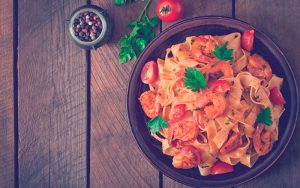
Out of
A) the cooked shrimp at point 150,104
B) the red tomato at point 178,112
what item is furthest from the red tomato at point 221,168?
the cooked shrimp at point 150,104

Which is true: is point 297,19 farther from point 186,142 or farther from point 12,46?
point 12,46

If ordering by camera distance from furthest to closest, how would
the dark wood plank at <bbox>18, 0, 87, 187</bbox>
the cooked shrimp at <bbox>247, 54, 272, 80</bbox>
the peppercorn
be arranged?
1. the dark wood plank at <bbox>18, 0, 87, 187</bbox>
2. the peppercorn
3. the cooked shrimp at <bbox>247, 54, 272, 80</bbox>

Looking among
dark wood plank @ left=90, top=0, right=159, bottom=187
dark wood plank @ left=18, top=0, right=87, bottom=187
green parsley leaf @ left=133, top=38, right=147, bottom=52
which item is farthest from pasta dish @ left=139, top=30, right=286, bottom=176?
dark wood plank @ left=18, top=0, right=87, bottom=187

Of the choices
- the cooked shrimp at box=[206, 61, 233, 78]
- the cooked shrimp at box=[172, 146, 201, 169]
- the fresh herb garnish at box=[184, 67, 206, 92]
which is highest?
the cooked shrimp at box=[206, 61, 233, 78]

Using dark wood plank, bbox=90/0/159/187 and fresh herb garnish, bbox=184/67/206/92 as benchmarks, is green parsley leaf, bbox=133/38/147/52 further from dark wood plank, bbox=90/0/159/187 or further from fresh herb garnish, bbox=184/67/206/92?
fresh herb garnish, bbox=184/67/206/92

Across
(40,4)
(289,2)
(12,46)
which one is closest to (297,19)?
(289,2)

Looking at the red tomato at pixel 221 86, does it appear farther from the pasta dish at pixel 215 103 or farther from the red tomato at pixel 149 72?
the red tomato at pixel 149 72

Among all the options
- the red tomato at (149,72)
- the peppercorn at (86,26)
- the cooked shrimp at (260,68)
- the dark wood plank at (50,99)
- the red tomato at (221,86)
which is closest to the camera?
the red tomato at (221,86)
